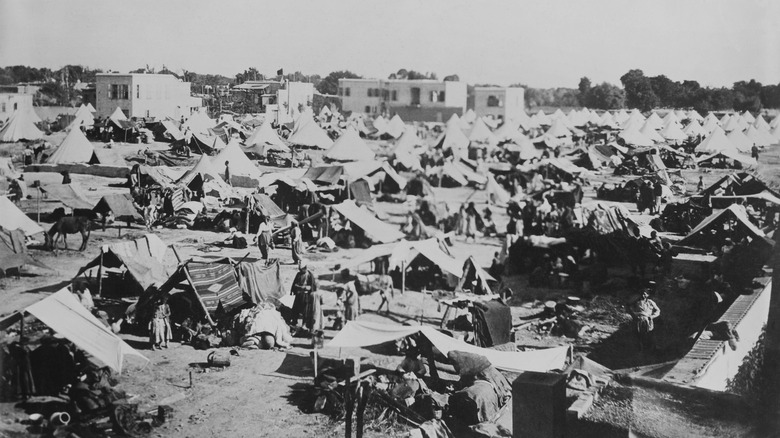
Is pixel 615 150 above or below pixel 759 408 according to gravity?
above

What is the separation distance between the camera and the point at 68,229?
13844 millimetres

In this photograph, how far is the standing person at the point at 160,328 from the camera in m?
10.1

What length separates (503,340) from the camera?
10.5 metres

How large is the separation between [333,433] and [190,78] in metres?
13.9

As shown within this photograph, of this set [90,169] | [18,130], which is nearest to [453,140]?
[90,169]

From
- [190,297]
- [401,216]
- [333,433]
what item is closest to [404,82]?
[401,216]

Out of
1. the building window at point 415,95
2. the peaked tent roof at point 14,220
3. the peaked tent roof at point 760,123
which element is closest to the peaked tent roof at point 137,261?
the peaked tent roof at point 14,220

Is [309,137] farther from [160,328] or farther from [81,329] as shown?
[81,329]

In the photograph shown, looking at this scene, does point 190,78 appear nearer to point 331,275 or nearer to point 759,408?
point 331,275

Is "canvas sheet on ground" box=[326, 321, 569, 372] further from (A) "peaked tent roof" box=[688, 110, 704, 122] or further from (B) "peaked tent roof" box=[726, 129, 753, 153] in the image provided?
(A) "peaked tent roof" box=[688, 110, 704, 122]

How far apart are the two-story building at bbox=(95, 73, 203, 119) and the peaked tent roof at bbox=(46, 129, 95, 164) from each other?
5.03m

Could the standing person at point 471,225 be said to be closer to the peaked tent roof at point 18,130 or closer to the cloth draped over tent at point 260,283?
the cloth draped over tent at point 260,283

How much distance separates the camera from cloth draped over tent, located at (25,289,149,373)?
8.41 m

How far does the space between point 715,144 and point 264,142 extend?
18.3m
